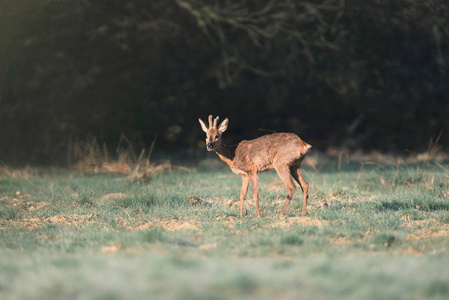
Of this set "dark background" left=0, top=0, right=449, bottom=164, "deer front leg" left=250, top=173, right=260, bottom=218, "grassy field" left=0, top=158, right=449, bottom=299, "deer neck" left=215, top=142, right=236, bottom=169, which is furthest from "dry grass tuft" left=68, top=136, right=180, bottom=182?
"deer front leg" left=250, top=173, right=260, bottom=218

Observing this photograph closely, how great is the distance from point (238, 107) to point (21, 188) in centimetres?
909

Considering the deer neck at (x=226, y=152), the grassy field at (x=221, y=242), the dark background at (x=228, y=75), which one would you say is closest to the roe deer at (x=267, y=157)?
the deer neck at (x=226, y=152)

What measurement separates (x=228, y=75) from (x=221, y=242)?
10.7 meters

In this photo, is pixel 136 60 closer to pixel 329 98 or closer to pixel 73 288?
pixel 329 98

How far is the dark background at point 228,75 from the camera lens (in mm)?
15828

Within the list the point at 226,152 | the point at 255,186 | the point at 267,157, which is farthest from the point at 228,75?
the point at 255,186

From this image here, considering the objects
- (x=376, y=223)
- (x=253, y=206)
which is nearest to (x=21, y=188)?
(x=253, y=206)

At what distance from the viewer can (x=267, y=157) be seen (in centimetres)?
772

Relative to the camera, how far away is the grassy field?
3730mm

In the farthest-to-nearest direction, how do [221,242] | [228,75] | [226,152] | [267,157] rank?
1. [228,75]
2. [226,152]
3. [267,157]
4. [221,242]

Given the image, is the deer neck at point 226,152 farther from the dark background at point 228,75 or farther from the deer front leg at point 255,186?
the dark background at point 228,75

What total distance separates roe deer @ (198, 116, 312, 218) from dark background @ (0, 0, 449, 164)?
734 cm

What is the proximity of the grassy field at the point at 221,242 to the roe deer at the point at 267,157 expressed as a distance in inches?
14.4

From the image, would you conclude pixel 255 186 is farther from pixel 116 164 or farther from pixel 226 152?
pixel 116 164
